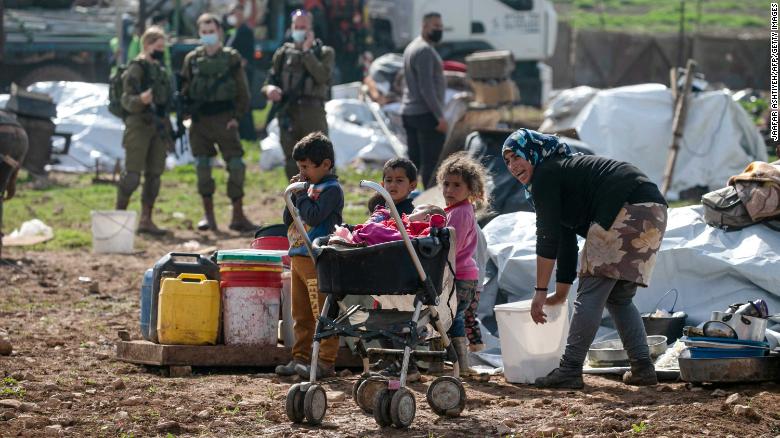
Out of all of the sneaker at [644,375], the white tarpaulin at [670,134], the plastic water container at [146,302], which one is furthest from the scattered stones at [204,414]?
the white tarpaulin at [670,134]

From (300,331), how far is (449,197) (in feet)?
3.64

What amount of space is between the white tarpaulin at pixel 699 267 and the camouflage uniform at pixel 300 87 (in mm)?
4948

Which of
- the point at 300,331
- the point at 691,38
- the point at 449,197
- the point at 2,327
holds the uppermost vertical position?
the point at 449,197

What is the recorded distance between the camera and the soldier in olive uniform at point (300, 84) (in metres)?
13.2

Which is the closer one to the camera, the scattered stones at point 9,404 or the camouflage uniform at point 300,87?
the scattered stones at point 9,404

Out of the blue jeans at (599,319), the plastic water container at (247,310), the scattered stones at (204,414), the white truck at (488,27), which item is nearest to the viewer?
the scattered stones at (204,414)

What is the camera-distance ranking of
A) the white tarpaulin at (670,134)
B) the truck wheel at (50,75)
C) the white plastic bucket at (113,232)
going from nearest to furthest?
1. the white plastic bucket at (113,232)
2. the white tarpaulin at (670,134)
3. the truck wheel at (50,75)

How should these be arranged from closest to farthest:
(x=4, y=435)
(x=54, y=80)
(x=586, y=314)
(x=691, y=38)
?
(x=4, y=435), (x=586, y=314), (x=54, y=80), (x=691, y=38)

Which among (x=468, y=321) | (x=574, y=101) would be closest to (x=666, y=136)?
(x=574, y=101)

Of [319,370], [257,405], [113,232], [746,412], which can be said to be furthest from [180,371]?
[113,232]

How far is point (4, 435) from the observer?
562 centimetres

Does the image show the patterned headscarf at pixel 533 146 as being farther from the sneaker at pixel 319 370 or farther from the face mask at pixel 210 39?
the face mask at pixel 210 39

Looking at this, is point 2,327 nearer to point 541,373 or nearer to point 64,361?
point 64,361

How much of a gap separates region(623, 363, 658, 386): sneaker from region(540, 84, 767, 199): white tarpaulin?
31.9 ft
